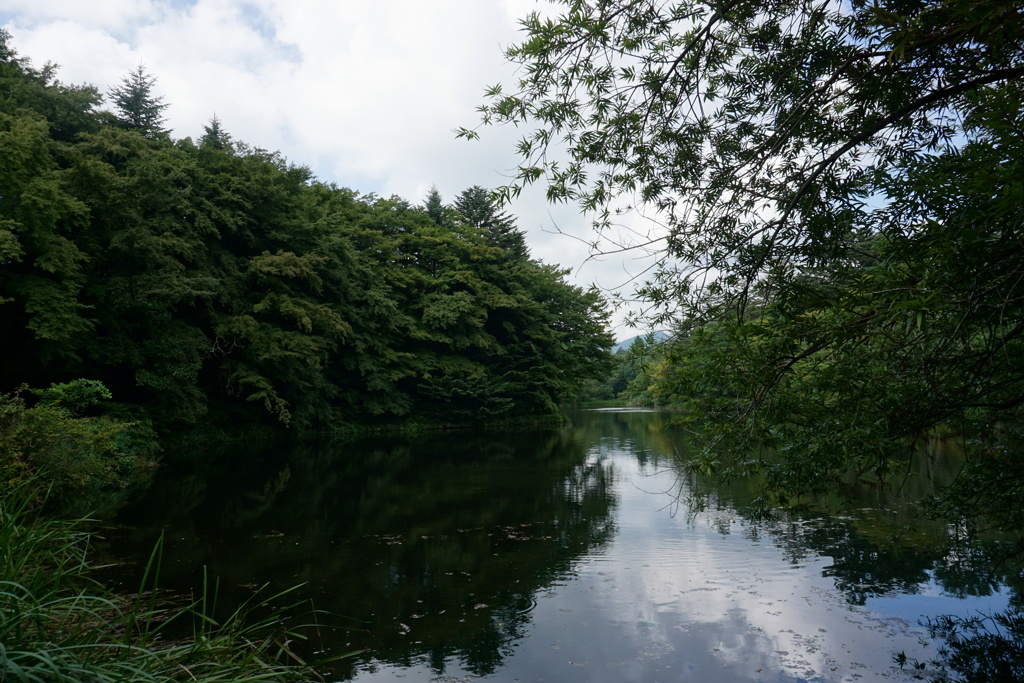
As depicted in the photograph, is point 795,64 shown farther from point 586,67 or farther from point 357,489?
point 357,489

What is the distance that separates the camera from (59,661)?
2.33 meters

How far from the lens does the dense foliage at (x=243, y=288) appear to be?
580 inches

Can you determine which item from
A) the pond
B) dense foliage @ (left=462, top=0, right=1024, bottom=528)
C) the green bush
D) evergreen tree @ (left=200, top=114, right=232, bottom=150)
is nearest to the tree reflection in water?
the pond

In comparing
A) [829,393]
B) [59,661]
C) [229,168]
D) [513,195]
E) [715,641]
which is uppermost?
[229,168]

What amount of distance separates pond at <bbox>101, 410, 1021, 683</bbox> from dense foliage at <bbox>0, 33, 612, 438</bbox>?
321 centimetres

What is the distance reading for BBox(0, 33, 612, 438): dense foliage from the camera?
14.7 m

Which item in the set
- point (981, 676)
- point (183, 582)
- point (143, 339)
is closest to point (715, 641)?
point (981, 676)

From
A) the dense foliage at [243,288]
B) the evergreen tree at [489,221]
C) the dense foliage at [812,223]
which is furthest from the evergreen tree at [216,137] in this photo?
the dense foliage at [812,223]

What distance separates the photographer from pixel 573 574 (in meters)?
7.21

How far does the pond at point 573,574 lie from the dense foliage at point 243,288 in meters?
3.21

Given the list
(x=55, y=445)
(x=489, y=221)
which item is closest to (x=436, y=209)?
(x=489, y=221)

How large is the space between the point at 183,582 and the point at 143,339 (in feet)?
43.0

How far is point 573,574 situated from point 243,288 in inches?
698

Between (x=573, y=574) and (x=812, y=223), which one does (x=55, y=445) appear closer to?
(x=573, y=574)
